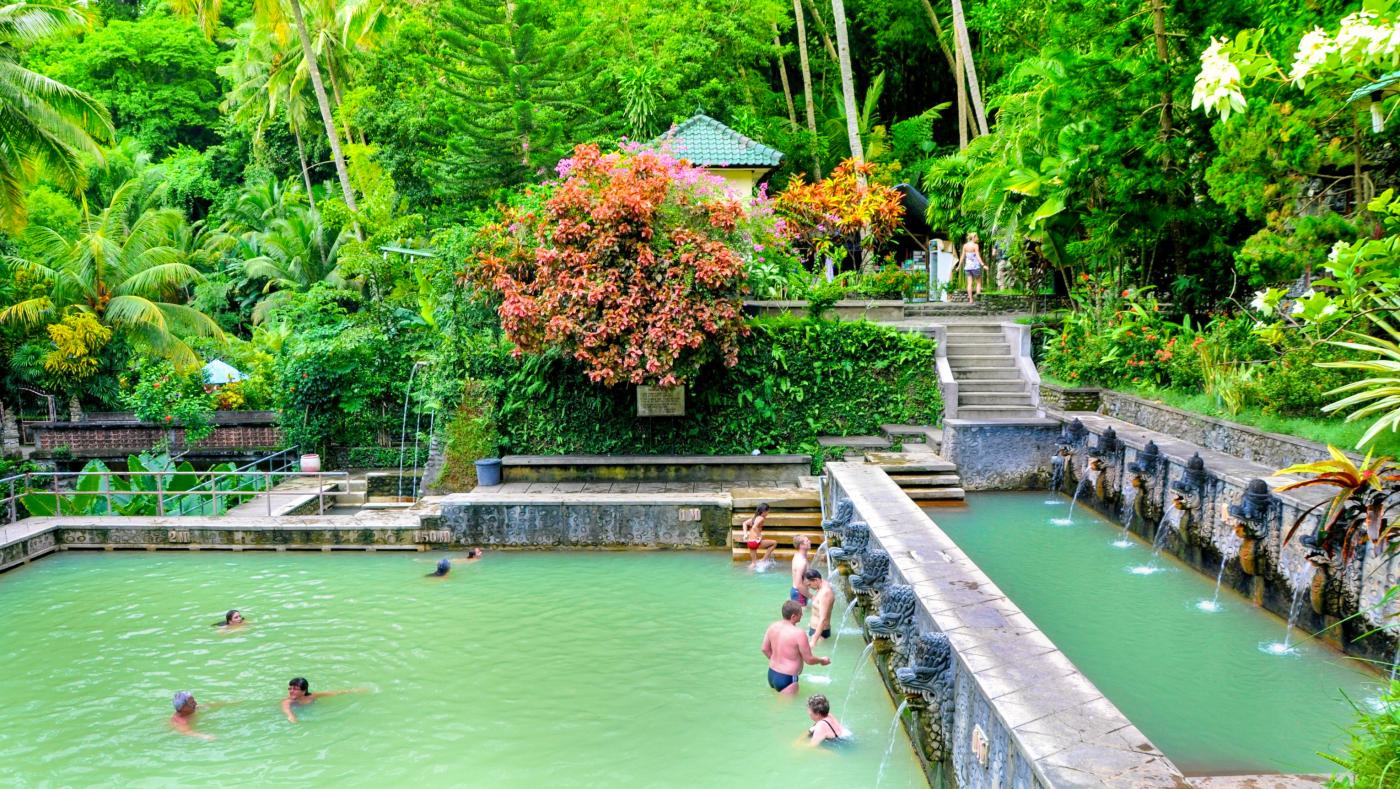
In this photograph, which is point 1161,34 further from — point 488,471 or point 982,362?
point 488,471

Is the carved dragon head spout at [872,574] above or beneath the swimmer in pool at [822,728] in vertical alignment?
above

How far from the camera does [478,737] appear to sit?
283 inches

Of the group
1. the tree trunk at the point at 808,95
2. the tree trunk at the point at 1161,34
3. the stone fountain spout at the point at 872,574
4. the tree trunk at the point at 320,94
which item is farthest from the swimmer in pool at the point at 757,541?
the tree trunk at the point at 808,95

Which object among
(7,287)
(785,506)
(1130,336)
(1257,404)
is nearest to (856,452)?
(785,506)

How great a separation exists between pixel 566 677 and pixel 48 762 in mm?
3898

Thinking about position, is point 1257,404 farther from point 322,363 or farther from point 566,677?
point 322,363

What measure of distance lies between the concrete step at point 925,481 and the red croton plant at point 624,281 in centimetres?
287

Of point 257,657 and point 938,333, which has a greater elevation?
point 938,333

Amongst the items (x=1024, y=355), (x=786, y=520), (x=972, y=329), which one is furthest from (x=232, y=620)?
(x=972, y=329)

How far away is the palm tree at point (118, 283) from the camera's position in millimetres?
19656

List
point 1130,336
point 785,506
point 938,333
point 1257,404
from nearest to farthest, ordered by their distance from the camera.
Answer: point 1257,404 → point 785,506 → point 1130,336 → point 938,333

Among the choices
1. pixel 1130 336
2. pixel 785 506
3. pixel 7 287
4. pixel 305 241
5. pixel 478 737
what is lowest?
pixel 478 737

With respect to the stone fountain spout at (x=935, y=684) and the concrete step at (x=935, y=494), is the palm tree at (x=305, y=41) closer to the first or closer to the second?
the concrete step at (x=935, y=494)

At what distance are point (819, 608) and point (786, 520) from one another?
353 centimetres
